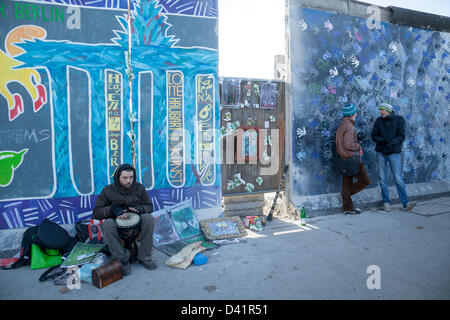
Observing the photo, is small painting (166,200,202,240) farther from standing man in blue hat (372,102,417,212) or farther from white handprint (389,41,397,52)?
white handprint (389,41,397,52)

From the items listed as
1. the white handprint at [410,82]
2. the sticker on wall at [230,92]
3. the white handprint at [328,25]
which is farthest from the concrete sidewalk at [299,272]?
the white handprint at [328,25]

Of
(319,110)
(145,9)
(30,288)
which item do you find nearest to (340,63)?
(319,110)

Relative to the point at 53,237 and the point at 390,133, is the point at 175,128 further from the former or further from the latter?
the point at 390,133

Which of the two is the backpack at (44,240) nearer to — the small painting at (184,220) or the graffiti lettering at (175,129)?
the small painting at (184,220)

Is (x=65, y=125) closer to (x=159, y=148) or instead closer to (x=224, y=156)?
(x=159, y=148)

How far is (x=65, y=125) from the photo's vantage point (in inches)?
175

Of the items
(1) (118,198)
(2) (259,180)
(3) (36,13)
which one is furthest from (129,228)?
(3) (36,13)

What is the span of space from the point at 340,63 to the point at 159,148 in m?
3.92

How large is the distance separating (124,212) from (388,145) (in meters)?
4.96

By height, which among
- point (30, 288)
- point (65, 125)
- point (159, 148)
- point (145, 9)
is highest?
point (145, 9)

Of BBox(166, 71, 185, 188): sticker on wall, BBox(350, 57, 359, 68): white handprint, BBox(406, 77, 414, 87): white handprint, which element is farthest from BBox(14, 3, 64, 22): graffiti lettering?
BBox(406, 77, 414, 87): white handprint

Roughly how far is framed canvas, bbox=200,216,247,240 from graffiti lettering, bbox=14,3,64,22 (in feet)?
11.9

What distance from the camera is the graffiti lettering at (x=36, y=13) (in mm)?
4199

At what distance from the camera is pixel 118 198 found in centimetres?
382
